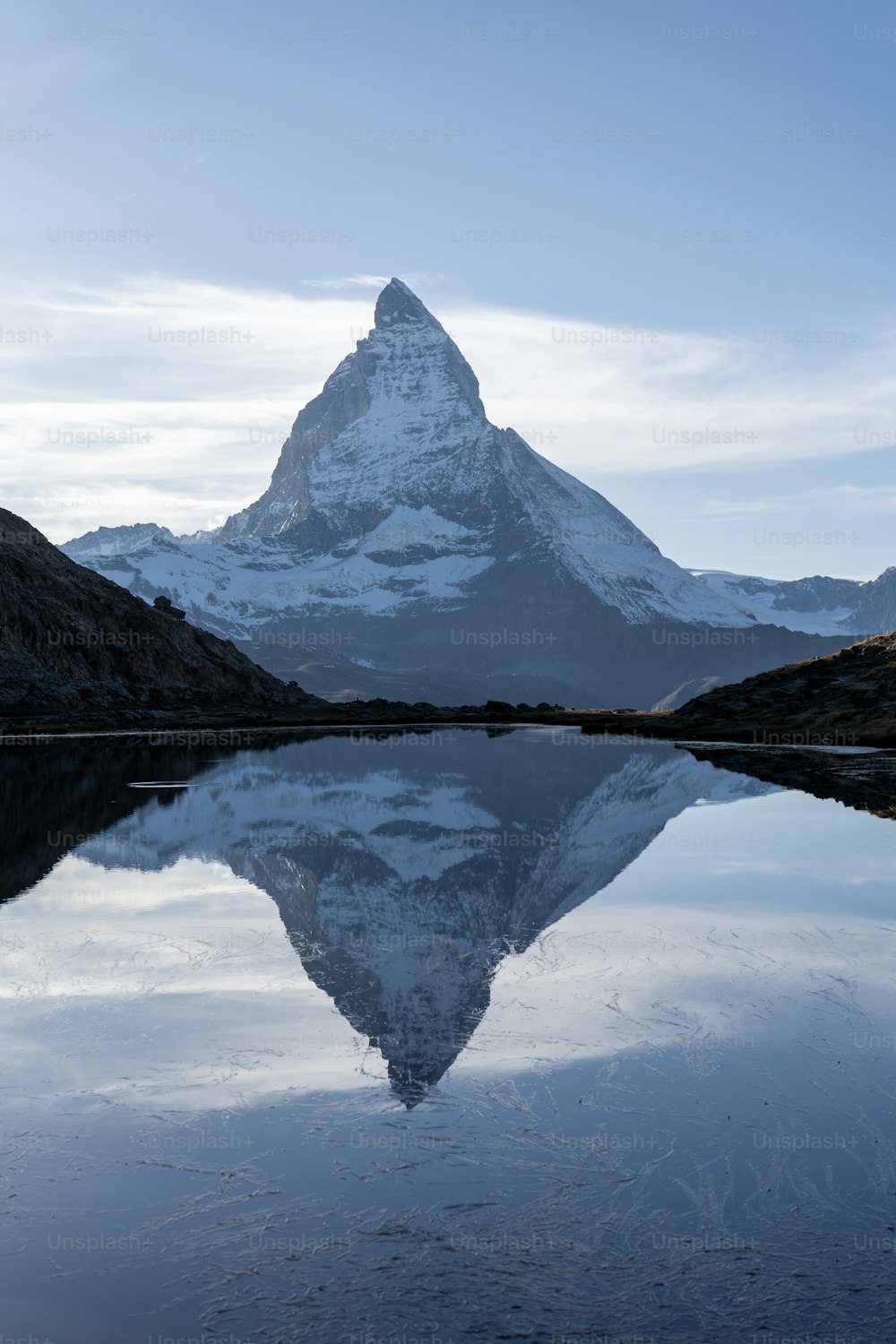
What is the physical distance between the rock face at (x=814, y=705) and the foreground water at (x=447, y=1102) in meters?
59.1

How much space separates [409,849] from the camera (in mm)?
31625

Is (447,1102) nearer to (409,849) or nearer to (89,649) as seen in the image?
(409,849)

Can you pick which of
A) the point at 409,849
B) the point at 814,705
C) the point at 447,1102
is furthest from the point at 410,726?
the point at 447,1102

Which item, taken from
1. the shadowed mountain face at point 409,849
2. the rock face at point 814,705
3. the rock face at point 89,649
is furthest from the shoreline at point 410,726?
the shadowed mountain face at point 409,849

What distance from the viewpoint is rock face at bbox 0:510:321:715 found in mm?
120250

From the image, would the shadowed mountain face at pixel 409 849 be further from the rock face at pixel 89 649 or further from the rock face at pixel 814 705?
the rock face at pixel 89 649

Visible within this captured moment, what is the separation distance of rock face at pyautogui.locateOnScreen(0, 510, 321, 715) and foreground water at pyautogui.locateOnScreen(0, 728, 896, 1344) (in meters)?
94.3

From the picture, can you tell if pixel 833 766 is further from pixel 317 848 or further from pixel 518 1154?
pixel 518 1154

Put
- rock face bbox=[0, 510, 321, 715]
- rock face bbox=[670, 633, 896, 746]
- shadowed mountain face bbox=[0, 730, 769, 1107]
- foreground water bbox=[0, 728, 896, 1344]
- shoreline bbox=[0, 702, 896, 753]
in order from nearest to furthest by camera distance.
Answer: foreground water bbox=[0, 728, 896, 1344]
shadowed mountain face bbox=[0, 730, 769, 1107]
shoreline bbox=[0, 702, 896, 753]
rock face bbox=[670, 633, 896, 746]
rock face bbox=[0, 510, 321, 715]

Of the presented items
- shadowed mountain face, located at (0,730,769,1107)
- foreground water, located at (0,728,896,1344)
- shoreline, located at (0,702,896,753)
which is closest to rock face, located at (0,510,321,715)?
shoreline, located at (0,702,896,753)

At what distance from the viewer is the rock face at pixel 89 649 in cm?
12025

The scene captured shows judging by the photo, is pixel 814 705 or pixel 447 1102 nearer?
pixel 447 1102

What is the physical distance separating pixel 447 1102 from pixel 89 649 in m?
128

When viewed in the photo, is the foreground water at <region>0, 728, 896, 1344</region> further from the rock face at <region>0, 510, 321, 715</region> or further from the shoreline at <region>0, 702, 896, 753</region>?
the rock face at <region>0, 510, 321, 715</region>
